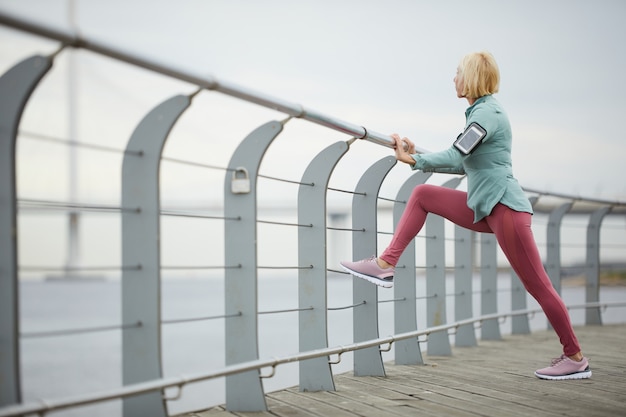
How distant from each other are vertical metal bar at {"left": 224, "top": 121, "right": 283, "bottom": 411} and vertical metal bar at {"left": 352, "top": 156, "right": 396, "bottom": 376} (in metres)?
0.97

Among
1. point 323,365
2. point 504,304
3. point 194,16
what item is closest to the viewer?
point 323,365

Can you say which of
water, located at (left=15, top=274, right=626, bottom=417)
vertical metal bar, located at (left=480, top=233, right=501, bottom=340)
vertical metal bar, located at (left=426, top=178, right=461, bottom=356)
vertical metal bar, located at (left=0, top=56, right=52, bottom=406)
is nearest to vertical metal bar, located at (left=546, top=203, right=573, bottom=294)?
vertical metal bar, located at (left=480, top=233, right=501, bottom=340)

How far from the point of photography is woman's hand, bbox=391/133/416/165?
326 centimetres

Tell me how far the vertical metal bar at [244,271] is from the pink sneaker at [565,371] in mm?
1362

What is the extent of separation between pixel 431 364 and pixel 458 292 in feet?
3.17

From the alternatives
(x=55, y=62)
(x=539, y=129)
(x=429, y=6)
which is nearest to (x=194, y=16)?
(x=429, y=6)

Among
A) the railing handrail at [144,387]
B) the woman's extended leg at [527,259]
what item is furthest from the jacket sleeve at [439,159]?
the railing handrail at [144,387]

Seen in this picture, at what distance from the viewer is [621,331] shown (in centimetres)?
634

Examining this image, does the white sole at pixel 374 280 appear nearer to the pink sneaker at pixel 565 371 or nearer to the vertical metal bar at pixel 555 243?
the pink sneaker at pixel 565 371

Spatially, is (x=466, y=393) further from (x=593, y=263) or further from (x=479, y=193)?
(x=593, y=263)

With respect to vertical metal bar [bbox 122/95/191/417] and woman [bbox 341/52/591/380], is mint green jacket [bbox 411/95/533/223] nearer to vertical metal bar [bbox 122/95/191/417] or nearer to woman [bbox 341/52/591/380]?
woman [bbox 341/52/591/380]

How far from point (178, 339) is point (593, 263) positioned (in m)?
38.5

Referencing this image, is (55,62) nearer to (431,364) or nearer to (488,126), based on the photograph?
(488,126)

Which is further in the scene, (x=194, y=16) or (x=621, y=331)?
(x=194, y=16)
